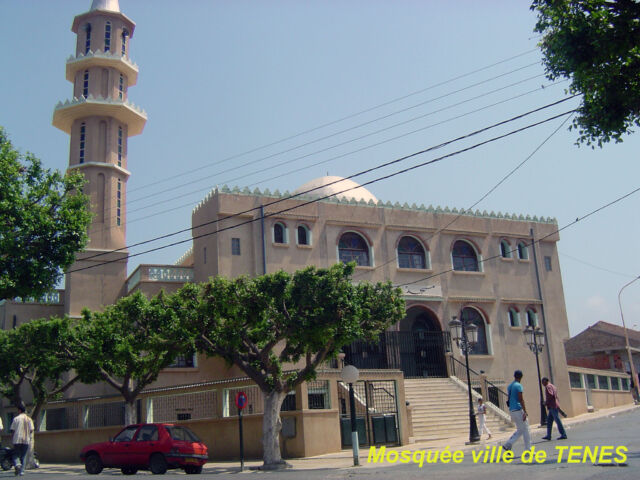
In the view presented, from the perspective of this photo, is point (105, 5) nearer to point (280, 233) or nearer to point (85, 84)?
point (85, 84)

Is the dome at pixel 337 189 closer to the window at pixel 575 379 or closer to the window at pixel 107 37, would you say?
the window at pixel 107 37

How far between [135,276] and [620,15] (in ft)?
74.3

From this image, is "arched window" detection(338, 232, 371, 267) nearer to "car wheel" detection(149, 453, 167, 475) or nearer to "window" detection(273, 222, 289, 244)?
"window" detection(273, 222, 289, 244)

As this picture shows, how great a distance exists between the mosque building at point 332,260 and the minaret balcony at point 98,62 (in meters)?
0.07

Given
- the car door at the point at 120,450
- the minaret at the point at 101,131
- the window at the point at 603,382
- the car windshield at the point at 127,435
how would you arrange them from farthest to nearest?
1. the window at the point at 603,382
2. the minaret at the point at 101,131
3. the car windshield at the point at 127,435
4. the car door at the point at 120,450

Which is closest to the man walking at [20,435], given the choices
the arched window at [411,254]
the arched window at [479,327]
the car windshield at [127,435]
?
the car windshield at [127,435]

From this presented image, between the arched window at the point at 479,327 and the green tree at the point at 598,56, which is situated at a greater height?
the green tree at the point at 598,56

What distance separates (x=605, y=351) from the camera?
50.8m

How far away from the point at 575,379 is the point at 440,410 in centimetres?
1155

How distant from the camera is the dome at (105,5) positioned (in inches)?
1318

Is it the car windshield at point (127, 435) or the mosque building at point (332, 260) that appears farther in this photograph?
the mosque building at point (332, 260)

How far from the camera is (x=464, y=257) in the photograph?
108 ft

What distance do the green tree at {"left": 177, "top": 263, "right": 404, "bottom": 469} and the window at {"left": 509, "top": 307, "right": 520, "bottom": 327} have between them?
635 inches

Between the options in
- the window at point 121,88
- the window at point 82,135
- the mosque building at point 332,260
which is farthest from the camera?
the window at point 121,88
